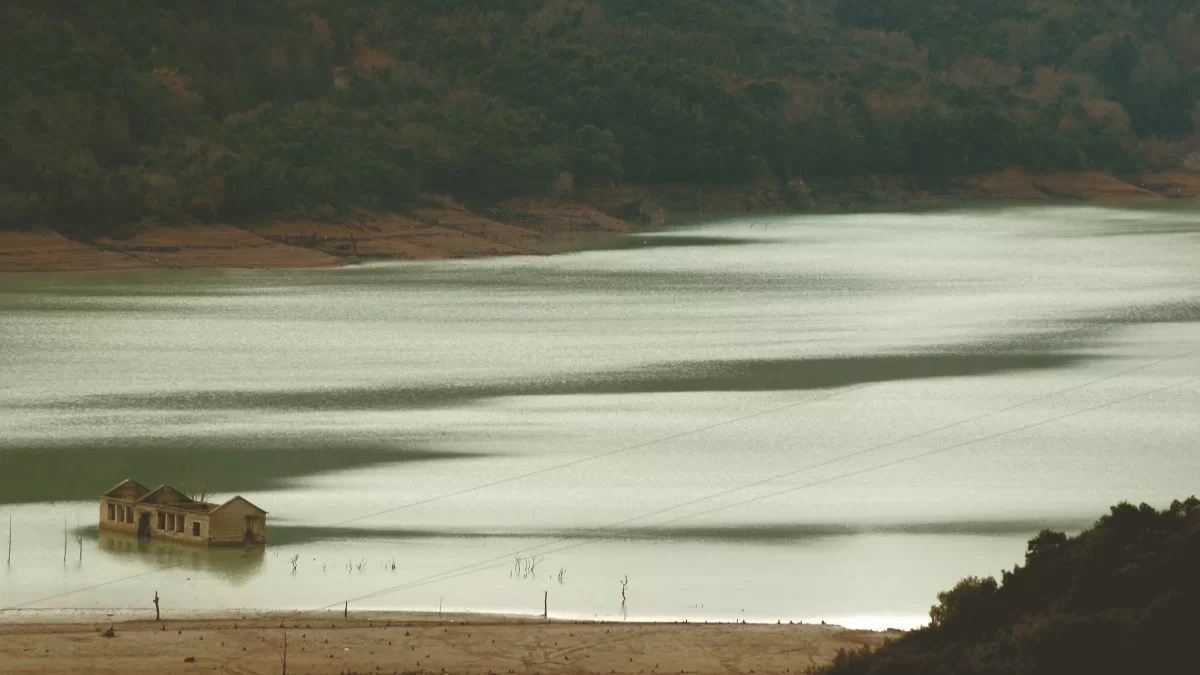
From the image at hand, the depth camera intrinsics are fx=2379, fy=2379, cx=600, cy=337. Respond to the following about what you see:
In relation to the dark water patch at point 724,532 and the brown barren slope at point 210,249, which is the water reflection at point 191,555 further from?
the brown barren slope at point 210,249

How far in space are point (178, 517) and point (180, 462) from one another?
556 centimetres

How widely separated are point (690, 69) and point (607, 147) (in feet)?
52.1

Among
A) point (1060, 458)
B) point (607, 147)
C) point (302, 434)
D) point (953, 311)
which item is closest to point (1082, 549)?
point (1060, 458)

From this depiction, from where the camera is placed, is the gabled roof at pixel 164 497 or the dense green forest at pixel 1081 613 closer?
the dense green forest at pixel 1081 613

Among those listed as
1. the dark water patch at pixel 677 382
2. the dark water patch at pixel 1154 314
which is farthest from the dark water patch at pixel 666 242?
the dark water patch at pixel 677 382

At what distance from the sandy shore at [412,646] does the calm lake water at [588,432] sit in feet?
4.83

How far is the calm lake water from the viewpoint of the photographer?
80.8 ft

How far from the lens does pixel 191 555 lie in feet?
83.5

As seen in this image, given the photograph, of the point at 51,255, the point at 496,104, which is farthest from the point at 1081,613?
the point at 496,104

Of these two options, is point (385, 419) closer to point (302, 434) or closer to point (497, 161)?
point (302, 434)

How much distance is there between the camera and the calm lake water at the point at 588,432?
24.6 metres

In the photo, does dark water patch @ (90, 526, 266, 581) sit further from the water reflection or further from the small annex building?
the small annex building

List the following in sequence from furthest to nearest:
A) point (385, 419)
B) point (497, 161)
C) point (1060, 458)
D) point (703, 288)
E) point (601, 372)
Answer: point (497, 161), point (703, 288), point (601, 372), point (385, 419), point (1060, 458)

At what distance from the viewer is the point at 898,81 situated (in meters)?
134
